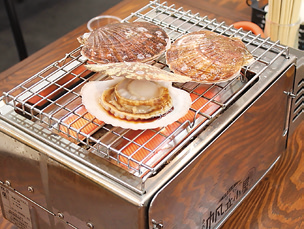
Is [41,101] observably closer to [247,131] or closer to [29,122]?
[29,122]

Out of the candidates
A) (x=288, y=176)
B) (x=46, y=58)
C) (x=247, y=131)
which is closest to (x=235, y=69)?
(x=247, y=131)

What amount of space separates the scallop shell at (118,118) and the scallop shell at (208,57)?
0.23 ft

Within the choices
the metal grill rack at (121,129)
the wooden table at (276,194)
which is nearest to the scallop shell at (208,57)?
the metal grill rack at (121,129)

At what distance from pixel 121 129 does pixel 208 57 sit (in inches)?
9.3

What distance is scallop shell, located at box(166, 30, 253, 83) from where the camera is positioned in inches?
39.9

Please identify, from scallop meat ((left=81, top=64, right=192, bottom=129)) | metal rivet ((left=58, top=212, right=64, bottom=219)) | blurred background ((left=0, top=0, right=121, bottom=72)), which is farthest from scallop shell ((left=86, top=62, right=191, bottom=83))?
blurred background ((left=0, top=0, right=121, bottom=72))

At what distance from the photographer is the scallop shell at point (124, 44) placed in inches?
40.6

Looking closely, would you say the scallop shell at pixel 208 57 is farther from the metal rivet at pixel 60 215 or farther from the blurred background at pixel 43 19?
the blurred background at pixel 43 19

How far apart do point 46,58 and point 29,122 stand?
60 centimetres

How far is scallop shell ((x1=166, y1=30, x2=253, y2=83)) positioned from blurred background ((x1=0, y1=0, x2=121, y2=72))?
1.94 metres

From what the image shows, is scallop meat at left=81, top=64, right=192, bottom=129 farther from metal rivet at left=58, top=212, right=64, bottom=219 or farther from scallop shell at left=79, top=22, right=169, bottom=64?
metal rivet at left=58, top=212, right=64, bottom=219

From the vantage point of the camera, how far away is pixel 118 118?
0.91m

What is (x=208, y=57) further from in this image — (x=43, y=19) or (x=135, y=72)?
(x=43, y=19)

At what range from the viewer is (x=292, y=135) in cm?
131
